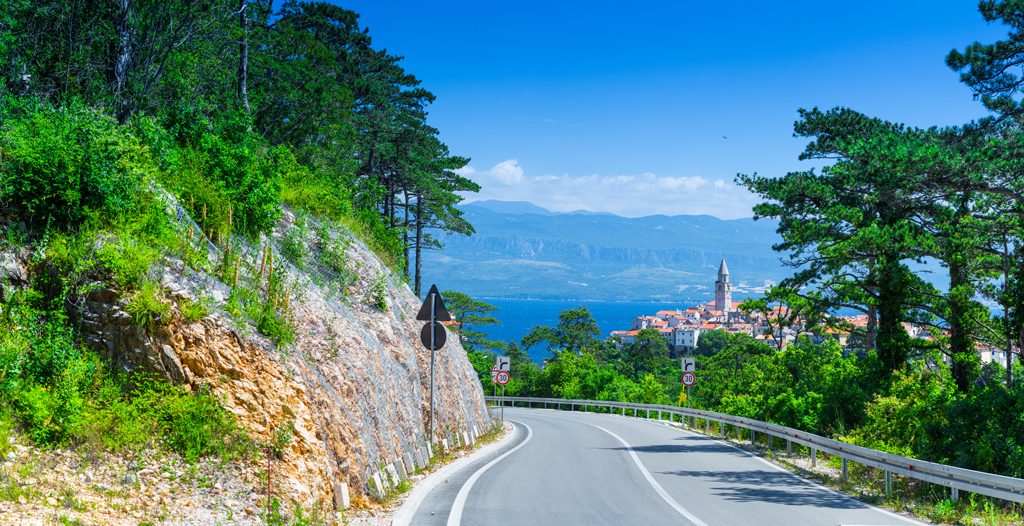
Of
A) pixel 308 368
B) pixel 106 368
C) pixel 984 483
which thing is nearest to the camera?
pixel 106 368

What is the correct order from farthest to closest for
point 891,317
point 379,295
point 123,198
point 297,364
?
point 891,317, point 379,295, point 297,364, point 123,198

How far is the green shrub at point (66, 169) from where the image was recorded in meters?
7.17

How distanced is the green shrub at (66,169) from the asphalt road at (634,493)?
18.2 feet

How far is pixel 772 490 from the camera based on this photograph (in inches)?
396

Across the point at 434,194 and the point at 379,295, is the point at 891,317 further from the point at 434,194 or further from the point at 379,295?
the point at 434,194

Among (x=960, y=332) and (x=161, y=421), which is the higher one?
(x=960, y=332)

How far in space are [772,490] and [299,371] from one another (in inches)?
303

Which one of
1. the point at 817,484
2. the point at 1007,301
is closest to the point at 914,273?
the point at 1007,301

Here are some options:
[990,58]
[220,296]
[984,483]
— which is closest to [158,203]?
[220,296]

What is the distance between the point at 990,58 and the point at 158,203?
14077mm

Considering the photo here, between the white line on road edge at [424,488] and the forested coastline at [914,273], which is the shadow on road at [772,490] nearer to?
the forested coastline at [914,273]

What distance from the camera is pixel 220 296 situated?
8070mm

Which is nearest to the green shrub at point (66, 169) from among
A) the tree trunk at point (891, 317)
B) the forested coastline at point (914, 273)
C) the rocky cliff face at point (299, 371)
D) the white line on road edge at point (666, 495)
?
the rocky cliff face at point (299, 371)

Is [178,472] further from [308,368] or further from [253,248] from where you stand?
[253,248]
